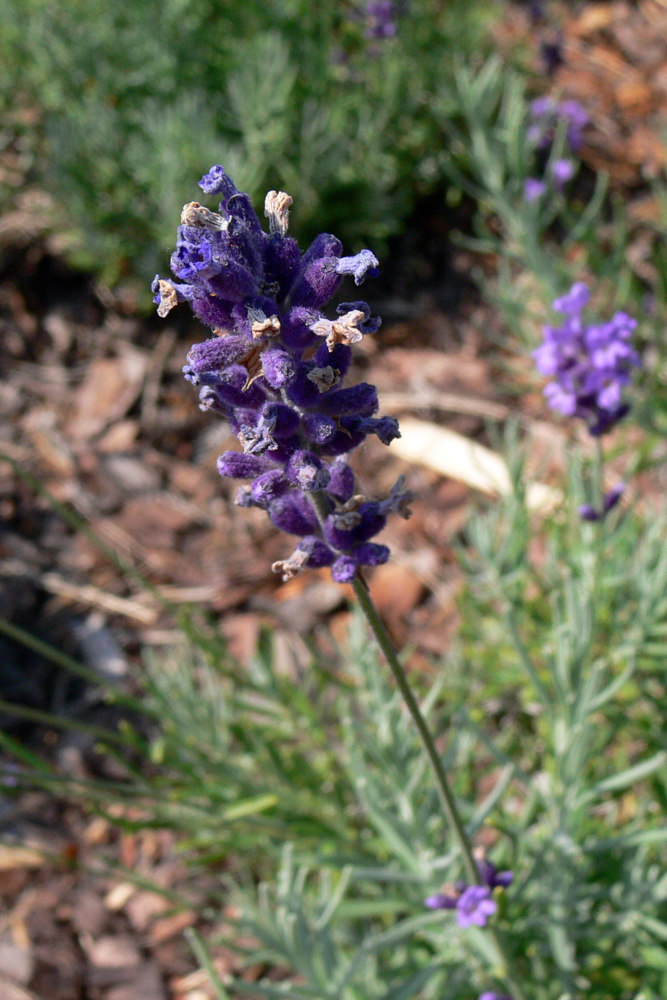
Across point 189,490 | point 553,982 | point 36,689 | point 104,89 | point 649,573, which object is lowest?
point 553,982

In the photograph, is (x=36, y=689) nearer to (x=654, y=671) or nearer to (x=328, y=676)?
(x=328, y=676)

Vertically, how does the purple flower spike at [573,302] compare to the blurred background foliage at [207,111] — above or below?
below

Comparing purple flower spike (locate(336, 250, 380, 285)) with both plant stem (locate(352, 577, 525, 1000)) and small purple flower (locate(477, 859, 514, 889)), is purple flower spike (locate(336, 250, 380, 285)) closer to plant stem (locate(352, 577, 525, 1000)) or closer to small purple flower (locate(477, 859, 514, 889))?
plant stem (locate(352, 577, 525, 1000))

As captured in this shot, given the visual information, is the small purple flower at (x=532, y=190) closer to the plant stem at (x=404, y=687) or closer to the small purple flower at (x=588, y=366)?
the small purple flower at (x=588, y=366)

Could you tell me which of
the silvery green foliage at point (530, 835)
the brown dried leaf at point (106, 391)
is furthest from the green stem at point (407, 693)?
the brown dried leaf at point (106, 391)

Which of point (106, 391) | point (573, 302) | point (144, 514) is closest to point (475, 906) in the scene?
point (573, 302)

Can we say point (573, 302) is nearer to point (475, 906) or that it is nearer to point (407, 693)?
point (407, 693)

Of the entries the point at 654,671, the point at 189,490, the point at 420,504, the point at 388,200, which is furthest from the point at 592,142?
the point at 654,671
